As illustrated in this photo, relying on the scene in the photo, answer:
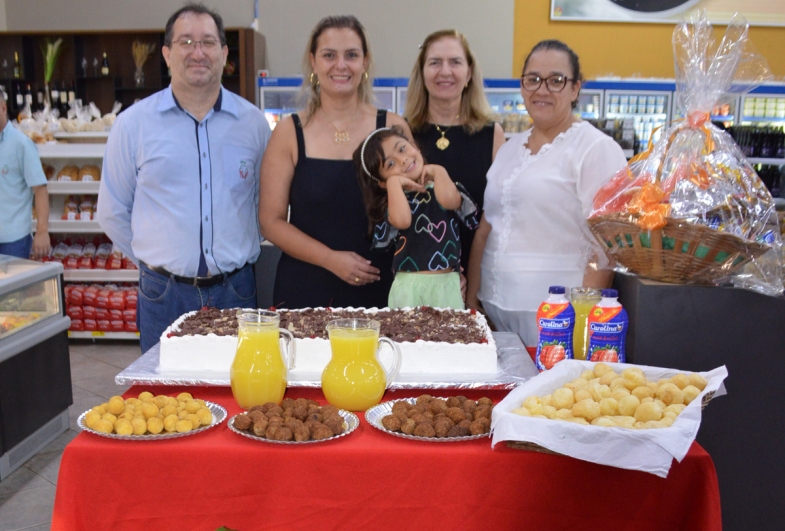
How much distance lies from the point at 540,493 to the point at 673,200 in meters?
0.78

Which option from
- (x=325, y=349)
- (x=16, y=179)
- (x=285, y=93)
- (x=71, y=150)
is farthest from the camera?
(x=285, y=93)

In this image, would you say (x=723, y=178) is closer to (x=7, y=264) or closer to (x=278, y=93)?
(x=7, y=264)

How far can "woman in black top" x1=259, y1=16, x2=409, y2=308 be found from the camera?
2592 mm

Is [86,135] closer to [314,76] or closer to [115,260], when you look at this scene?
[115,260]

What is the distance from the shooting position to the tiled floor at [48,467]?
3.03m

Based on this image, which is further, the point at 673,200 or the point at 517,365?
the point at 517,365

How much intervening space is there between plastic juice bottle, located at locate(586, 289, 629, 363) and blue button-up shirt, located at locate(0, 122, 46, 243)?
14.3 feet

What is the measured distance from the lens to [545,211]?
235 centimetres

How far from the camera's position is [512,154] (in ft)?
8.26

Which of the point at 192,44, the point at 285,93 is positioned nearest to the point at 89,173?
the point at 285,93

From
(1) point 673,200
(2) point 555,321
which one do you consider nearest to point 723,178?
(1) point 673,200

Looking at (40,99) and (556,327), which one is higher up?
(40,99)

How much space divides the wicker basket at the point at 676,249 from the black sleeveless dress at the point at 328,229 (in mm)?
1101

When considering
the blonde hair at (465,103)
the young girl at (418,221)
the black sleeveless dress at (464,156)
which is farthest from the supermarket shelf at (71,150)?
the young girl at (418,221)
